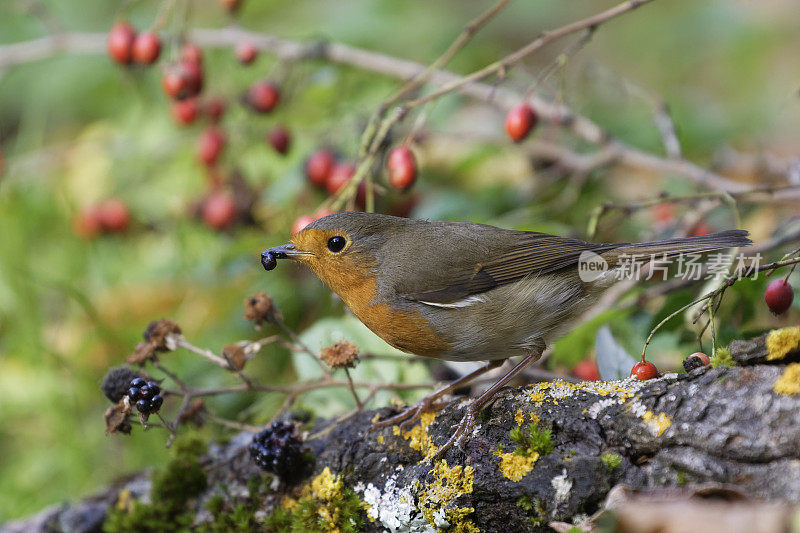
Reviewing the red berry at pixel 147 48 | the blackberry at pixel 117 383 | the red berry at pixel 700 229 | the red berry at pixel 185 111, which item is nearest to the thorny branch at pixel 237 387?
the blackberry at pixel 117 383

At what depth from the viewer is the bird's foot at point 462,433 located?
2273mm

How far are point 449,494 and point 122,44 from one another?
3175mm

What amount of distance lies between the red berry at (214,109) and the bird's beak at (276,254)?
2.34 meters

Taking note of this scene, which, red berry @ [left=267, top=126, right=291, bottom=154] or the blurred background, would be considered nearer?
the blurred background

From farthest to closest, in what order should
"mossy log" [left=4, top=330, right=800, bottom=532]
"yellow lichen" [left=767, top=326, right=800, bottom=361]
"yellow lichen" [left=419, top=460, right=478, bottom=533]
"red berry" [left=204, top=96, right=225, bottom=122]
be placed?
"red berry" [left=204, top=96, right=225, bottom=122]
"yellow lichen" [left=419, top=460, right=478, bottom=533]
"yellow lichen" [left=767, top=326, right=800, bottom=361]
"mossy log" [left=4, top=330, right=800, bottom=532]

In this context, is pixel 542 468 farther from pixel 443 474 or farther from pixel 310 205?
pixel 310 205

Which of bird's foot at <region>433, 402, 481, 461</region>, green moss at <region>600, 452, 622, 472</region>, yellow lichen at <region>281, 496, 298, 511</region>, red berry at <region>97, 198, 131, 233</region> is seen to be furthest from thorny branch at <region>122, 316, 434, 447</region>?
red berry at <region>97, 198, 131, 233</region>

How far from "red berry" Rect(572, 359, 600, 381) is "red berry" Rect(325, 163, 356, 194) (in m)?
1.54

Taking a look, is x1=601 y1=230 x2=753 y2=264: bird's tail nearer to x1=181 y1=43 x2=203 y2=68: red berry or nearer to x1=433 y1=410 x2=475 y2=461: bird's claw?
x1=433 y1=410 x2=475 y2=461: bird's claw

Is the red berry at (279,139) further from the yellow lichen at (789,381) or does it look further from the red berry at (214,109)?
the yellow lichen at (789,381)

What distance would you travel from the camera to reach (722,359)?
207 cm

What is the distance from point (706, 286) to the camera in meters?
3.02

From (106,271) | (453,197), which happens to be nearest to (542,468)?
(453,197)

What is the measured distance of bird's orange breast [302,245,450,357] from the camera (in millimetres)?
2607
